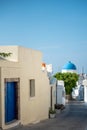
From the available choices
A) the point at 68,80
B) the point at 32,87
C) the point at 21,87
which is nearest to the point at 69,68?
the point at 68,80

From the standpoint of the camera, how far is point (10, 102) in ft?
45.2

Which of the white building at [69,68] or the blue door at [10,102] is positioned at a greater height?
the white building at [69,68]

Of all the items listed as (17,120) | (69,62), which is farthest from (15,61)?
(69,62)

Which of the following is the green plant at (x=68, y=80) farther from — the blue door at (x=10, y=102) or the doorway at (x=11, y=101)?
the blue door at (x=10, y=102)

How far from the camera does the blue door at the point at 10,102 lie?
1343 centimetres

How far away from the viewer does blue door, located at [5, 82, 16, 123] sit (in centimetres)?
1343

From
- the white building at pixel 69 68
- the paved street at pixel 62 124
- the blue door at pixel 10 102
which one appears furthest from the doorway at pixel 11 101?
the white building at pixel 69 68

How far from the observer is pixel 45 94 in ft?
65.5

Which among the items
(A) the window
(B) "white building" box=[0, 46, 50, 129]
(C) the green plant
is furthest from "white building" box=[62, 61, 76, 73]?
(A) the window

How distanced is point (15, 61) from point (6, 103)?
2538 millimetres

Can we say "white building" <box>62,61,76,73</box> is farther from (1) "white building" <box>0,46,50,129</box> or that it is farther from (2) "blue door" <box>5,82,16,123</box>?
(2) "blue door" <box>5,82,16,123</box>

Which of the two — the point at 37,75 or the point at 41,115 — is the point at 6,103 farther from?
the point at 41,115

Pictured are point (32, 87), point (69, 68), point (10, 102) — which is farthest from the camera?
point (69, 68)

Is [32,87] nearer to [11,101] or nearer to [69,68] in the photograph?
[11,101]
